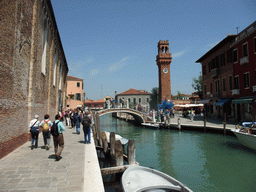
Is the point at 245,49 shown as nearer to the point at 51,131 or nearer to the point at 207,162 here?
the point at 207,162

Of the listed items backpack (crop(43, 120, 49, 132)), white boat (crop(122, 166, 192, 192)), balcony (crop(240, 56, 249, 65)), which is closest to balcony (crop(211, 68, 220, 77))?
balcony (crop(240, 56, 249, 65))

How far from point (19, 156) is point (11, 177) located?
1.88m

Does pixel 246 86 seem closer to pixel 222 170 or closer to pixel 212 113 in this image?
pixel 212 113

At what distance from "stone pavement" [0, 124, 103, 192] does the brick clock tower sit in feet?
Answer: 123

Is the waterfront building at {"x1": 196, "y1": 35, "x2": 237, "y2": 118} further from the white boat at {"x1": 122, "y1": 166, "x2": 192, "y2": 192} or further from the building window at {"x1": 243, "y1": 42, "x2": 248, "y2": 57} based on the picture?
the white boat at {"x1": 122, "y1": 166, "x2": 192, "y2": 192}

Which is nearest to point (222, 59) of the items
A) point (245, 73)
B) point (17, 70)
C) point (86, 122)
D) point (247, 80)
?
point (245, 73)

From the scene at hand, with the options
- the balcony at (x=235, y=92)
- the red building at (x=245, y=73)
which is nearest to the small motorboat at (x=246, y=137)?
the red building at (x=245, y=73)

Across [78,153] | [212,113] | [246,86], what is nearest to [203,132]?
[246,86]

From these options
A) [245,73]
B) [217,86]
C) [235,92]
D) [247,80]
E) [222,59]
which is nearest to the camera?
[247,80]

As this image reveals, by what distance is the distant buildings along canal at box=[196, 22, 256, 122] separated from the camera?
54.6ft

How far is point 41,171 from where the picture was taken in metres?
4.74

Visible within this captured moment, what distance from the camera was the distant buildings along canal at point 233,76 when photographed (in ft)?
54.6

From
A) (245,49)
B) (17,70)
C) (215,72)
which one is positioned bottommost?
(17,70)

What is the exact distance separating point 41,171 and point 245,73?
18.4 meters
